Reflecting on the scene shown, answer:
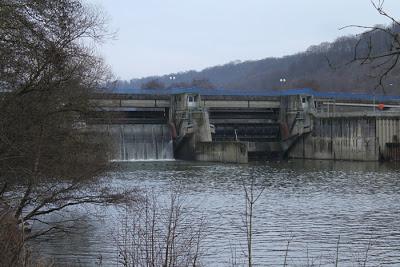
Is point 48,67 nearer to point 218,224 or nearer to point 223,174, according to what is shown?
point 218,224

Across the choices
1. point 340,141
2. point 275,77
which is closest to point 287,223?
point 340,141

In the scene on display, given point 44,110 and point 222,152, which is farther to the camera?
point 222,152

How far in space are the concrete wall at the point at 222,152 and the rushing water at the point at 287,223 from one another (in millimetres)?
14909

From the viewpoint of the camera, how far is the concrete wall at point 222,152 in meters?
51.1

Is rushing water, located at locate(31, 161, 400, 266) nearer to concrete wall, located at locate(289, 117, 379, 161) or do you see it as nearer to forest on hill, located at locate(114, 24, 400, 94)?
concrete wall, located at locate(289, 117, 379, 161)

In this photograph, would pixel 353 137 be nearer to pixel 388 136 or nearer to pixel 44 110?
pixel 388 136

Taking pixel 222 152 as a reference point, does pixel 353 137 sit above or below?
above

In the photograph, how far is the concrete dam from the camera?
5434 cm

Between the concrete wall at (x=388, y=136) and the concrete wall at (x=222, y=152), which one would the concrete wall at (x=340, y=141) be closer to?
the concrete wall at (x=388, y=136)

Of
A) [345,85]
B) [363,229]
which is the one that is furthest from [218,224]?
[345,85]

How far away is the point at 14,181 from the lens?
1238 cm

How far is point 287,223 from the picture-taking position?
63.9 feet

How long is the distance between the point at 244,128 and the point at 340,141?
10223mm

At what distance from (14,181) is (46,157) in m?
1.11
